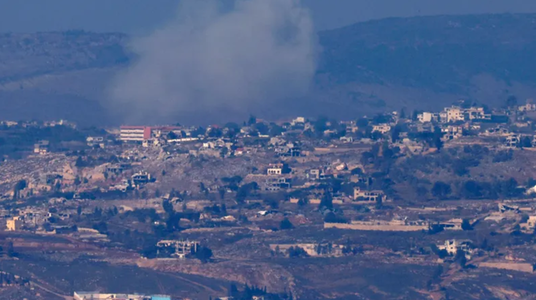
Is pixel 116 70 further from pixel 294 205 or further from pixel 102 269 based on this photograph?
pixel 102 269

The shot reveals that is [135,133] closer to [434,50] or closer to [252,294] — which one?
[434,50]

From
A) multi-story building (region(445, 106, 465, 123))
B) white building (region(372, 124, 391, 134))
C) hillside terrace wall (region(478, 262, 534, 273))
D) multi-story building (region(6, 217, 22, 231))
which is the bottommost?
hillside terrace wall (region(478, 262, 534, 273))

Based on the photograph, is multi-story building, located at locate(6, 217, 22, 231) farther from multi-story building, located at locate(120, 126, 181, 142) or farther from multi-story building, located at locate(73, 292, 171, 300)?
multi-story building, located at locate(120, 126, 181, 142)

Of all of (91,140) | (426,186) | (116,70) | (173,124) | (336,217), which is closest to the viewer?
(336,217)

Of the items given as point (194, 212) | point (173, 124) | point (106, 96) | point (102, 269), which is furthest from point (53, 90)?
point (102, 269)

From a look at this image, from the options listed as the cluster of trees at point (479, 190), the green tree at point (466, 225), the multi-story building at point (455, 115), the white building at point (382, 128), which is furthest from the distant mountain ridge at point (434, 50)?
the green tree at point (466, 225)

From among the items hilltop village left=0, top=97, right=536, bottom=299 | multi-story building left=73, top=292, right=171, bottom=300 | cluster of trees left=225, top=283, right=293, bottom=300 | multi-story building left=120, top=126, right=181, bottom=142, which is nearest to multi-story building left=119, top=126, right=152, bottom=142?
multi-story building left=120, top=126, right=181, bottom=142
